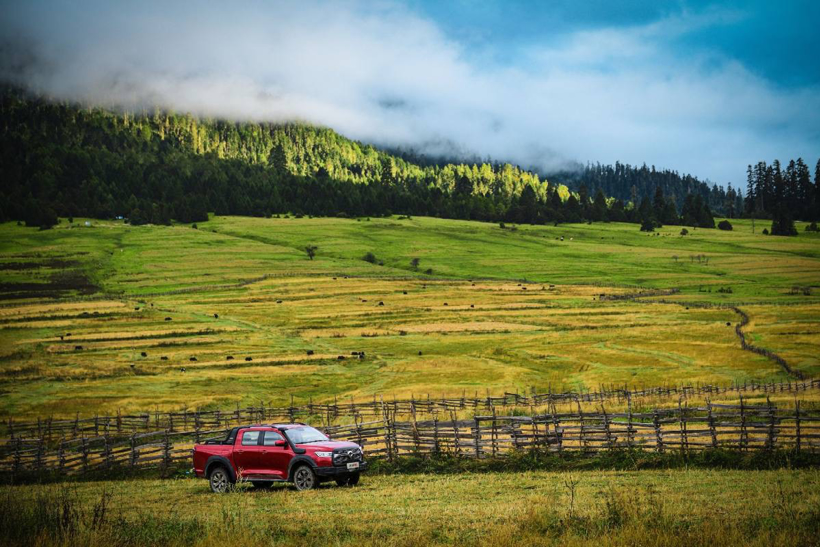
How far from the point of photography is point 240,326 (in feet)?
301

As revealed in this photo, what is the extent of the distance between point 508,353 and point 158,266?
94.5 meters

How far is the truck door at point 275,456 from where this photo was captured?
22.3 meters

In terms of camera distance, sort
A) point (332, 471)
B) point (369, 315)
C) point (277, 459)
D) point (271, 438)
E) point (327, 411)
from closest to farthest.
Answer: point (332, 471) < point (277, 459) < point (271, 438) < point (327, 411) < point (369, 315)

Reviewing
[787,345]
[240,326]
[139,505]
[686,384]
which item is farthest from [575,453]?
[240,326]

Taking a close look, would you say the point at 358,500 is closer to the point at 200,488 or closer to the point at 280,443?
the point at 280,443

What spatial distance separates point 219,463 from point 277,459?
8.04 feet

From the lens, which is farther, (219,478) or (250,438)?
(219,478)

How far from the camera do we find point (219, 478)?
23.3 m

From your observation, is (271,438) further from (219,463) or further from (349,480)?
(349,480)

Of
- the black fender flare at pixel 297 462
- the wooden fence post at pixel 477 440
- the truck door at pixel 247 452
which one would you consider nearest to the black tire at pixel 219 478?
the truck door at pixel 247 452

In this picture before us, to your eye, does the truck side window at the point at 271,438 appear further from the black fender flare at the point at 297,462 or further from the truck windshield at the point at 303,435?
the black fender flare at the point at 297,462

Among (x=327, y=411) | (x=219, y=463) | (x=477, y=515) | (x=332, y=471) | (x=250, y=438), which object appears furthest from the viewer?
(x=327, y=411)

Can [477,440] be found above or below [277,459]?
below

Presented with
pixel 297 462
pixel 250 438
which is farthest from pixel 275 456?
pixel 250 438
